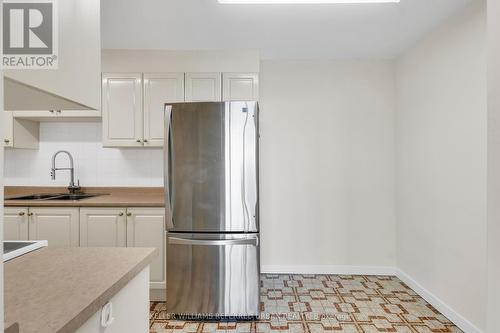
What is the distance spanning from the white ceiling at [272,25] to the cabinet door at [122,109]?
0.33 m

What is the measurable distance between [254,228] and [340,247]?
1.57 metres

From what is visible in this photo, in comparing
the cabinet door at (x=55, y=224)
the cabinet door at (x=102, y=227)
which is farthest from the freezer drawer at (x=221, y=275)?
the cabinet door at (x=55, y=224)

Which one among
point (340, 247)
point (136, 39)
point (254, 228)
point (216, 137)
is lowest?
point (340, 247)

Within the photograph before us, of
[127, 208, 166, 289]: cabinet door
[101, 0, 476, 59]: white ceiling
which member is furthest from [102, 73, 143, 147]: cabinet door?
[127, 208, 166, 289]: cabinet door

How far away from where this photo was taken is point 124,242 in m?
2.96

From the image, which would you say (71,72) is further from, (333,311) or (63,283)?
(333,311)

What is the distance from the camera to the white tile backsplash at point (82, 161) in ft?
11.8

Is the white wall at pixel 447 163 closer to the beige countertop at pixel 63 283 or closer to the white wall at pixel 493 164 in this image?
the white wall at pixel 493 164

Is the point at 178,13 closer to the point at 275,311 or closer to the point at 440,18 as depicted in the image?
the point at 440,18

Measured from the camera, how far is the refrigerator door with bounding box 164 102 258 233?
8.55 feet

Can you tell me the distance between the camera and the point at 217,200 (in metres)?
2.61

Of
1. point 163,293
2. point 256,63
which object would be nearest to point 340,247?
point 163,293

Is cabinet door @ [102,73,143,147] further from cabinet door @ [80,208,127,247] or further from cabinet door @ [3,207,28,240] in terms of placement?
cabinet door @ [3,207,28,240]

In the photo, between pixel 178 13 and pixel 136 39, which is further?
pixel 136 39
